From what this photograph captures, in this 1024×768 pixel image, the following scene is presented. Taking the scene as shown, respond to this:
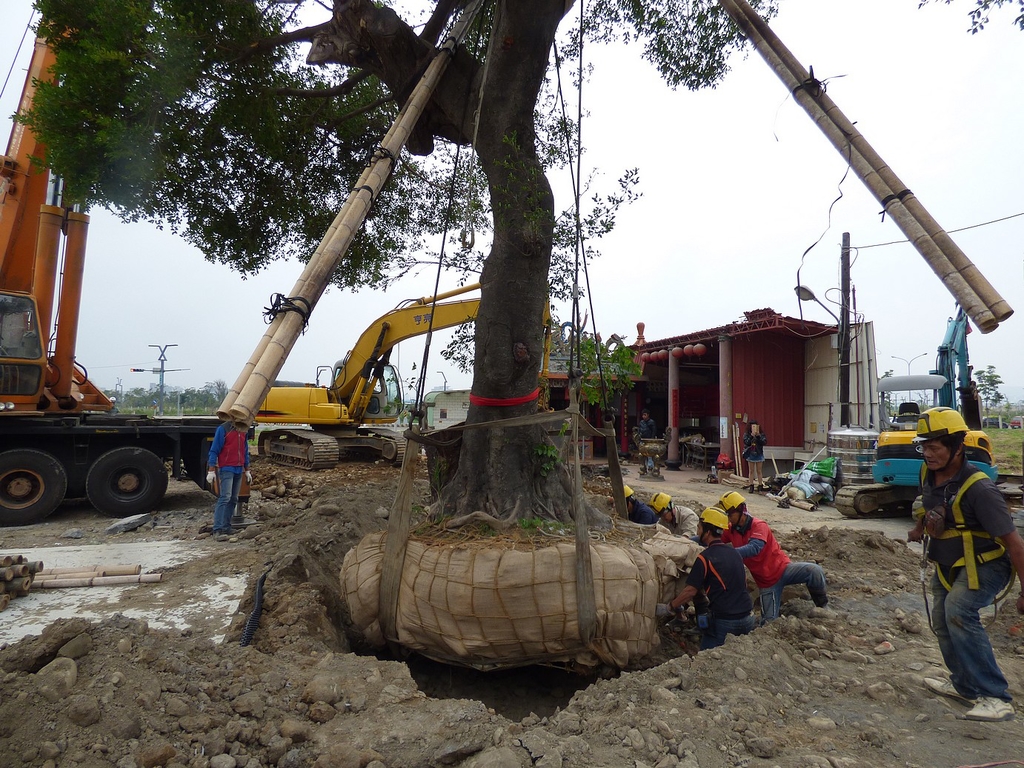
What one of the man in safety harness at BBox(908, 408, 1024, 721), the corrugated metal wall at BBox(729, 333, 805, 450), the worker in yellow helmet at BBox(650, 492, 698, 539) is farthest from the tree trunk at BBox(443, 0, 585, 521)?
the corrugated metal wall at BBox(729, 333, 805, 450)

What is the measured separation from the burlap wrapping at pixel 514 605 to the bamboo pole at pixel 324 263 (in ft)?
4.99

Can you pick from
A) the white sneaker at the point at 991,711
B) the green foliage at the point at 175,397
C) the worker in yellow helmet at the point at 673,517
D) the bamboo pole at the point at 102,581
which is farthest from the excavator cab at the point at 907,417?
the green foliage at the point at 175,397

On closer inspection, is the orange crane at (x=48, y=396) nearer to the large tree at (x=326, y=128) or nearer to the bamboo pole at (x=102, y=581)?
the large tree at (x=326, y=128)

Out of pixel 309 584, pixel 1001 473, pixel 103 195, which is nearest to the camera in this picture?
pixel 309 584

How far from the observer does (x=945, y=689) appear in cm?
304

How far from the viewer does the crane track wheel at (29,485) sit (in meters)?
7.24

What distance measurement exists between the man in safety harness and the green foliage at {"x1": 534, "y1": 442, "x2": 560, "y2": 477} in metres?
2.20

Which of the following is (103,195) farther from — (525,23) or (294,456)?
(294,456)

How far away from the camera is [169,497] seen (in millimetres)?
8953

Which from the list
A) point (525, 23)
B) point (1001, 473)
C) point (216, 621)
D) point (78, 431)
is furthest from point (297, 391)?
point (1001, 473)

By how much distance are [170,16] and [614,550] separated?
5842mm

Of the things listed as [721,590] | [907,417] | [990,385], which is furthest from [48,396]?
[990,385]

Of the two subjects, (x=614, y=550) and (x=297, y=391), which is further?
(x=297, y=391)

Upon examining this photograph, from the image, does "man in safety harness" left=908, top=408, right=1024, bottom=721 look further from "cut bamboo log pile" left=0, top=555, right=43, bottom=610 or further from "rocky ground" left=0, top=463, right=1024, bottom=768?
"cut bamboo log pile" left=0, top=555, right=43, bottom=610
